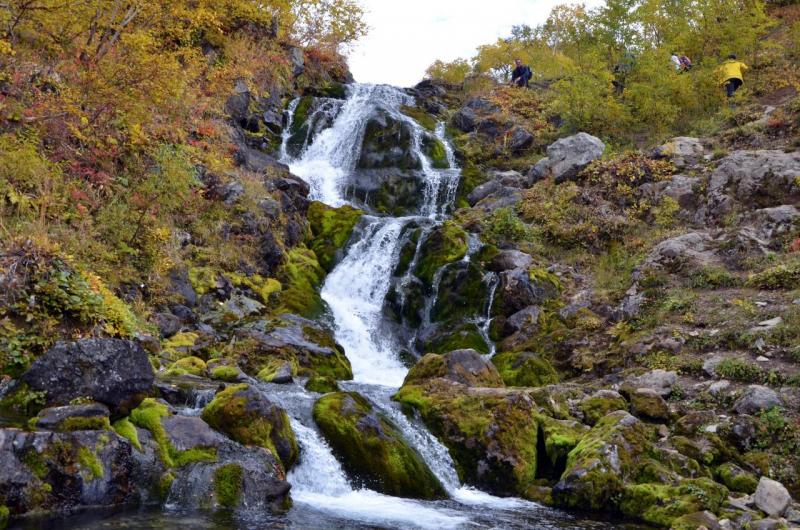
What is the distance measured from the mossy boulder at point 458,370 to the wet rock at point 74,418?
678cm

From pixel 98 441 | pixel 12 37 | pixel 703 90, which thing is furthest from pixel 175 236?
pixel 703 90

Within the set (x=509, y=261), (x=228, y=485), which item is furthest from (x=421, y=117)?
(x=228, y=485)

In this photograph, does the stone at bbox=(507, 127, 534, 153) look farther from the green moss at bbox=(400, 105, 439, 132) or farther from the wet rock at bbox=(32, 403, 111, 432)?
the wet rock at bbox=(32, 403, 111, 432)

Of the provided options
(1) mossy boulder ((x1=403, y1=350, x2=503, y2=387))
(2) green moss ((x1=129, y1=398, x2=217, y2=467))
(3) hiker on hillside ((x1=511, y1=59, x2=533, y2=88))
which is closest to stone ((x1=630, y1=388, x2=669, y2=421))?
(1) mossy boulder ((x1=403, y1=350, x2=503, y2=387))

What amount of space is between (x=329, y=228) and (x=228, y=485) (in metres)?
14.4

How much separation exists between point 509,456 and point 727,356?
18.8ft

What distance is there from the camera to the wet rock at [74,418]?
6.86 metres

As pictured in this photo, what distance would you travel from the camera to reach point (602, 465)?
9477mm

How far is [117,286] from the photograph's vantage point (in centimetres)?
1248

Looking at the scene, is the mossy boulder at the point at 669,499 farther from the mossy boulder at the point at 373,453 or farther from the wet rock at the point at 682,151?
the wet rock at the point at 682,151

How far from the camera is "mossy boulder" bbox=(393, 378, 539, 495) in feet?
33.9

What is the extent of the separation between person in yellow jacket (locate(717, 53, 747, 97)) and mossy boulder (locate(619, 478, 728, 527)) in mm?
20089

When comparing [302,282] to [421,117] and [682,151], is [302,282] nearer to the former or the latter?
[682,151]

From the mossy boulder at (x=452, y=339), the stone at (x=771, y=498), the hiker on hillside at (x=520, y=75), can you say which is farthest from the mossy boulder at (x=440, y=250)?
the hiker on hillside at (x=520, y=75)
